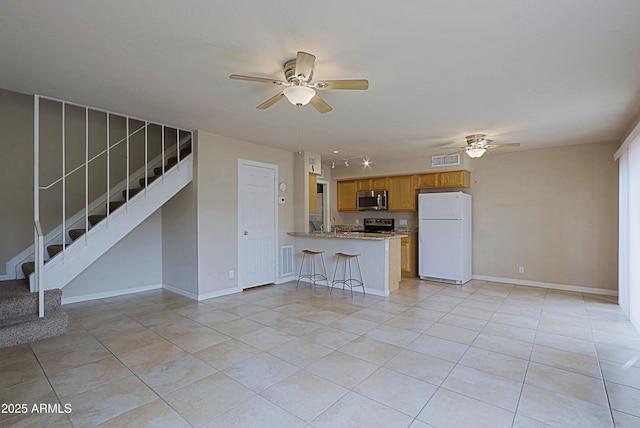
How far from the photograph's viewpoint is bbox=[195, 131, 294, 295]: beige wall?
15.6ft

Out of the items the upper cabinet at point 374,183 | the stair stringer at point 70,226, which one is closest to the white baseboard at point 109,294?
the stair stringer at point 70,226

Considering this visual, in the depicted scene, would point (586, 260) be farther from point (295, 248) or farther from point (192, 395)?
point (192, 395)

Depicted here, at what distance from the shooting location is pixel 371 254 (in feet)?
17.5

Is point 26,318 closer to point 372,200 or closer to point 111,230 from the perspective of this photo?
point 111,230

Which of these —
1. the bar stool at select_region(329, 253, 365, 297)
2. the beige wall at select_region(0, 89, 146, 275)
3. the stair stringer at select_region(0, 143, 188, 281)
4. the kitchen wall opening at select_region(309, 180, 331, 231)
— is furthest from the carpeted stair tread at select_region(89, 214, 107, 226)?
the kitchen wall opening at select_region(309, 180, 331, 231)

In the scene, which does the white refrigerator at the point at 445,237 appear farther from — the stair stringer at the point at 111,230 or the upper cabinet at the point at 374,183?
the stair stringer at the point at 111,230

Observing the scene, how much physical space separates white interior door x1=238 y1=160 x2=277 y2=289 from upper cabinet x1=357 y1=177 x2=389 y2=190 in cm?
259

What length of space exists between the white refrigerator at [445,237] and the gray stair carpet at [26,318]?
18.7 feet

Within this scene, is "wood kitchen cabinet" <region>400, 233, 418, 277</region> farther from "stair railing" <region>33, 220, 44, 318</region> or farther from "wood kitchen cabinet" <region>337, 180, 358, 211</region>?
"stair railing" <region>33, 220, 44, 318</region>

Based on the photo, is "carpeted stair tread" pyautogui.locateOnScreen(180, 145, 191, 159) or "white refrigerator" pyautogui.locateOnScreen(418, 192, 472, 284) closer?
"carpeted stair tread" pyautogui.locateOnScreen(180, 145, 191, 159)

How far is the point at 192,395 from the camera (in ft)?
7.51

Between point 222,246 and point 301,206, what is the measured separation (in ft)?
5.95

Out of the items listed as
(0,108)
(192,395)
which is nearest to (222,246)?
(192,395)

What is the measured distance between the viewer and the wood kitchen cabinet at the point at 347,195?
25.7 feet
